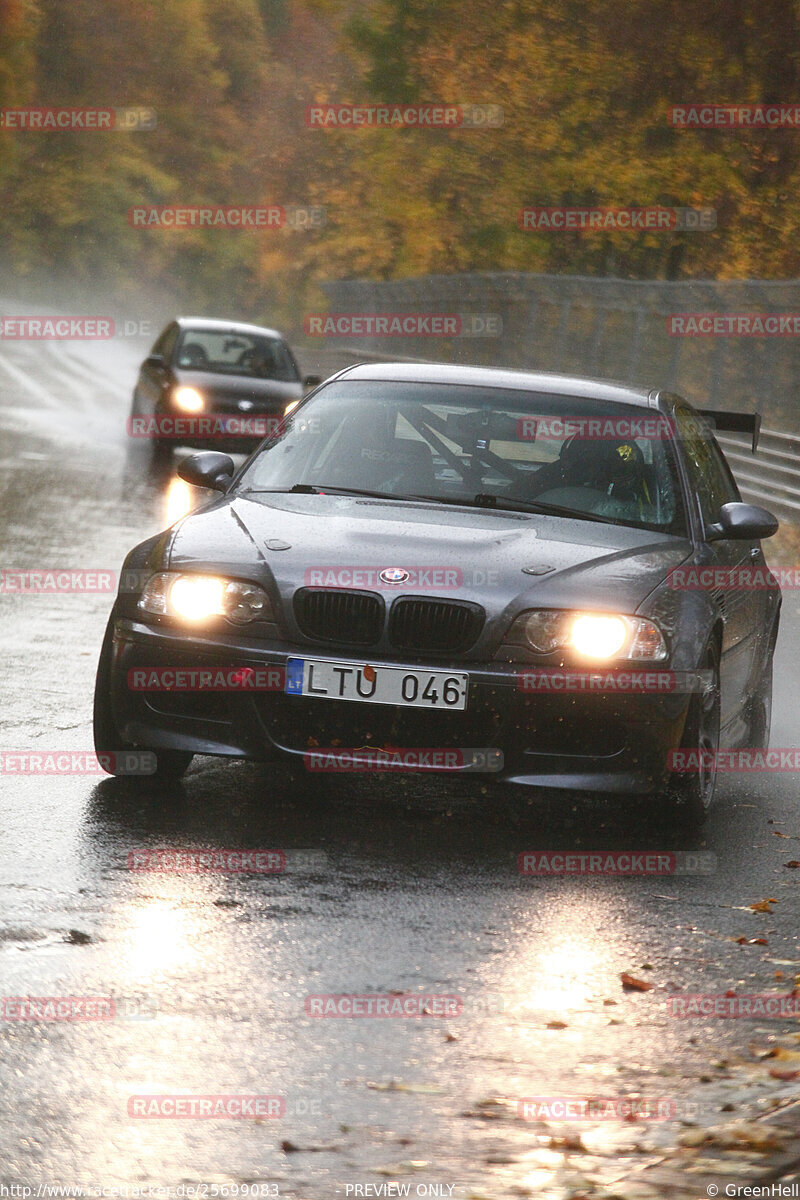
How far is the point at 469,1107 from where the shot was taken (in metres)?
3.99

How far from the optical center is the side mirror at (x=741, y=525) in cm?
756

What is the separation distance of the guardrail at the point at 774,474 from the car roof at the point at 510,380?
9930mm

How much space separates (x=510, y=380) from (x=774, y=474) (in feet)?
36.5

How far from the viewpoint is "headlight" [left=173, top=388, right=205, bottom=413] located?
75.5ft

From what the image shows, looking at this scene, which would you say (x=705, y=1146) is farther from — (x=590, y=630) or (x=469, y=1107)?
(x=590, y=630)

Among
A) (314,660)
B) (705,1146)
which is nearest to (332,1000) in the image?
(705,1146)

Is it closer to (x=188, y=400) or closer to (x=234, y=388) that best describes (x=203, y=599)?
(x=188, y=400)

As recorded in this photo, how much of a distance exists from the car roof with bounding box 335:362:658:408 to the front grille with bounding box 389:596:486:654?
1.98 meters

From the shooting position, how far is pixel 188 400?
23.0 metres

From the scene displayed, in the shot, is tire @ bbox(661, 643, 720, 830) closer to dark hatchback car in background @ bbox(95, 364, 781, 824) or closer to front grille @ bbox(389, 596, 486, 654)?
dark hatchback car in background @ bbox(95, 364, 781, 824)

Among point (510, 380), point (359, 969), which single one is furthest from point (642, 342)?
point (359, 969)

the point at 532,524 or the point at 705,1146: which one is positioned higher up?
the point at 532,524

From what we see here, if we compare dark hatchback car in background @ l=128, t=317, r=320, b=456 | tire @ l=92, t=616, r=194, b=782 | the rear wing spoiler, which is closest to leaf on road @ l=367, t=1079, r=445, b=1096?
tire @ l=92, t=616, r=194, b=782

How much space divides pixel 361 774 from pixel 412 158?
44478mm
